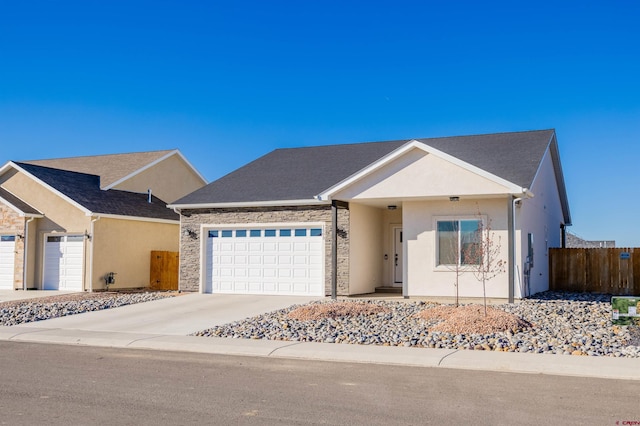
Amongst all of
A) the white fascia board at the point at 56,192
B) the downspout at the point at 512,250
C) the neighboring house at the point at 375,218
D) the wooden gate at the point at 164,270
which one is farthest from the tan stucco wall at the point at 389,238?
the white fascia board at the point at 56,192

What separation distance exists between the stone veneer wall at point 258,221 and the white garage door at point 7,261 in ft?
24.2

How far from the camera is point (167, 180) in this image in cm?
3272

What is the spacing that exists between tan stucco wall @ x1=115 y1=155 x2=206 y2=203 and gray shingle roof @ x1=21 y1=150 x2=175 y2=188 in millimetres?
399

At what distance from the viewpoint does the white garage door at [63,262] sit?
25125 mm

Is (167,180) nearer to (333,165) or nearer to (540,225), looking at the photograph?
(333,165)

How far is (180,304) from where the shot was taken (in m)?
19.5

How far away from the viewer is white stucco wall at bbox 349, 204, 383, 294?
68.7ft

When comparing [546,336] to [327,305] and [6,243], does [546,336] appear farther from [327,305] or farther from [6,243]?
[6,243]

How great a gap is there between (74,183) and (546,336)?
21.0 m

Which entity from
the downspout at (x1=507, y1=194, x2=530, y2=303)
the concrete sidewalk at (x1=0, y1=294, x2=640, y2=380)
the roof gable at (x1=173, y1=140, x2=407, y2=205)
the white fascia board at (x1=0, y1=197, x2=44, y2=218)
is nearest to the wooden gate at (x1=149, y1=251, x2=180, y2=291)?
the roof gable at (x1=173, y1=140, x2=407, y2=205)

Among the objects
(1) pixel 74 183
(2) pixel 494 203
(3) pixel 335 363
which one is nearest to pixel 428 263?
(2) pixel 494 203

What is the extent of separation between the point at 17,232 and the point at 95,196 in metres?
3.17

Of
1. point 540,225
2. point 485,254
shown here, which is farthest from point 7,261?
point 540,225

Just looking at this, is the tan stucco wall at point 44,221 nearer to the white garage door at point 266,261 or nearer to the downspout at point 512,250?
the white garage door at point 266,261
